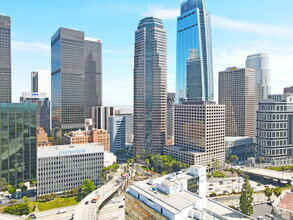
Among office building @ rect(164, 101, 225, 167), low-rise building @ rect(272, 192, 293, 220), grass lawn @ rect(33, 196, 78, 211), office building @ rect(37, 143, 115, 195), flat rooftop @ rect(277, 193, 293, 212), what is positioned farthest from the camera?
office building @ rect(164, 101, 225, 167)

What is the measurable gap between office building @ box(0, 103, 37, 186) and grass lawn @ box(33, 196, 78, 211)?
41429 millimetres

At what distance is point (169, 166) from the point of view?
18125cm

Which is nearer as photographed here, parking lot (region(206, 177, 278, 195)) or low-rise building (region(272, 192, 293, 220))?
low-rise building (region(272, 192, 293, 220))

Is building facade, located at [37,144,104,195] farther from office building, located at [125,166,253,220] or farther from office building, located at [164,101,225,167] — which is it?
office building, located at [125,166,253,220]

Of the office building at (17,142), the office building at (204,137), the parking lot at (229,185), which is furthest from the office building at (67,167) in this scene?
the parking lot at (229,185)

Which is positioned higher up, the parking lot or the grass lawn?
the parking lot

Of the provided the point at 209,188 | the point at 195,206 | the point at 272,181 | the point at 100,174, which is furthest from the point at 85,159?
the point at 272,181

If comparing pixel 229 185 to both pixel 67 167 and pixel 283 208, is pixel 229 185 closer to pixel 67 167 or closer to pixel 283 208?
pixel 283 208

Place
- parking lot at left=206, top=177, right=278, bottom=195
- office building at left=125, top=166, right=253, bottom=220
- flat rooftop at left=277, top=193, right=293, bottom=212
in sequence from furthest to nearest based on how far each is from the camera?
parking lot at left=206, top=177, right=278, bottom=195
flat rooftop at left=277, top=193, right=293, bottom=212
office building at left=125, top=166, right=253, bottom=220

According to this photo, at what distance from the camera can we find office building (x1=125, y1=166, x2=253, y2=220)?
64.6m

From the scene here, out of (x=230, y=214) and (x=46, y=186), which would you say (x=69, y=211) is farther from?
(x=230, y=214)

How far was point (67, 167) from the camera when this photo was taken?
5827 inches

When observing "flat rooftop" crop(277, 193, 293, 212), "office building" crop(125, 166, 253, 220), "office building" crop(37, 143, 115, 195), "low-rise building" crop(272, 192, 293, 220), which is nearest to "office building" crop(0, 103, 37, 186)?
"office building" crop(37, 143, 115, 195)

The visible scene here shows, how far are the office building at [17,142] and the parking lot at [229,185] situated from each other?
129 meters
